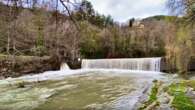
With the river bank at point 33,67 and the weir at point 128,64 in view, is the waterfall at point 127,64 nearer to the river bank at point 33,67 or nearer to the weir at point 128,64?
the weir at point 128,64

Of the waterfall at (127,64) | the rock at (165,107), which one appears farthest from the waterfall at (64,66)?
the rock at (165,107)

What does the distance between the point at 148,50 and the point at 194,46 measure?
1608 centimetres

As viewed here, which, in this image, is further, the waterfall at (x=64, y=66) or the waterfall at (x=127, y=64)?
the waterfall at (x=64, y=66)

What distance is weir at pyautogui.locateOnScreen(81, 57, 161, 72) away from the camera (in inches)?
978

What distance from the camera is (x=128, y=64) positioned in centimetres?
2589

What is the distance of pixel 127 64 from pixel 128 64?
0.32 feet

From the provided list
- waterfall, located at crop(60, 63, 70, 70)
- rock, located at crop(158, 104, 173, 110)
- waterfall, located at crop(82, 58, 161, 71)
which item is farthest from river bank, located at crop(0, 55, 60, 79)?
rock, located at crop(158, 104, 173, 110)

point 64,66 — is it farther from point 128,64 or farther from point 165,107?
point 165,107

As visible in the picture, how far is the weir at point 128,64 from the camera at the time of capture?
2484 centimetres

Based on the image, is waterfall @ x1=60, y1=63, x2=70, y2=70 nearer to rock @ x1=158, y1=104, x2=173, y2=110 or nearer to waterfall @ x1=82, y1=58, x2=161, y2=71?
waterfall @ x1=82, y1=58, x2=161, y2=71

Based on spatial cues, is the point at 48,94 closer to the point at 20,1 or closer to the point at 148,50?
the point at 20,1

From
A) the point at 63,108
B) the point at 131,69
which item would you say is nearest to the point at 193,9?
the point at 63,108

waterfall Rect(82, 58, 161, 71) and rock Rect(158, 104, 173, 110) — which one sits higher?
waterfall Rect(82, 58, 161, 71)

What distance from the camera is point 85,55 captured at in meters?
32.4
